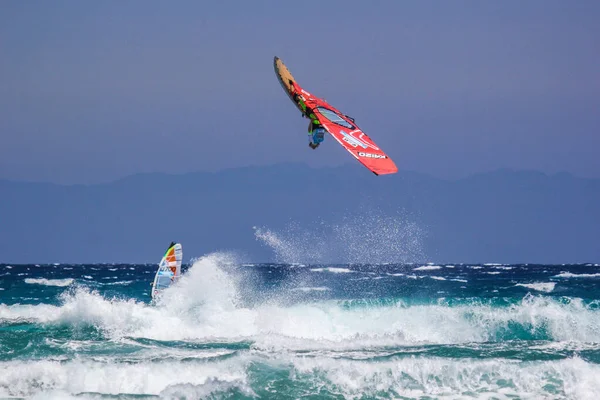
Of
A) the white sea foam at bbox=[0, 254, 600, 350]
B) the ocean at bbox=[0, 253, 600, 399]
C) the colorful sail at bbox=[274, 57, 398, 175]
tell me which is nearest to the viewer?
the colorful sail at bbox=[274, 57, 398, 175]

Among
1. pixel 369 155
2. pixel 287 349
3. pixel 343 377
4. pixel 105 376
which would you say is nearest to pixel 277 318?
pixel 287 349

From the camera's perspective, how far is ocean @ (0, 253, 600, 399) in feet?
43.0

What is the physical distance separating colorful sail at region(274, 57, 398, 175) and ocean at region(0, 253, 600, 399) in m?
3.83

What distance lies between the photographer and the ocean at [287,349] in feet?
43.0

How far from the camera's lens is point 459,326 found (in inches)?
901

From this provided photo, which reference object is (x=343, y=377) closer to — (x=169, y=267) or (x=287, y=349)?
(x=287, y=349)

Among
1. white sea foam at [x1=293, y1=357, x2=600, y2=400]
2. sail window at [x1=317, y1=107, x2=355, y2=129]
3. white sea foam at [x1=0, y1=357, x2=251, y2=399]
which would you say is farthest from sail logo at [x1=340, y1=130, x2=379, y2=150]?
white sea foam at [x1=0, y1=357, x2=251, y2=399]

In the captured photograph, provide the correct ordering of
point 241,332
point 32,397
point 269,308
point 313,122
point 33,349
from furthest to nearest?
1. point 269,308
2. point 241,332
3. point 33,349
4. point 313,122
5. point 32,397

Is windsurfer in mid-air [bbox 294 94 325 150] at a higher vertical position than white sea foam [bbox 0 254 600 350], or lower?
higher

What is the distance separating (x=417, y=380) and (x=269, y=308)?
11535mm

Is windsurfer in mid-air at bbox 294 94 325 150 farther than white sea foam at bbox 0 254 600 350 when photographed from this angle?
No

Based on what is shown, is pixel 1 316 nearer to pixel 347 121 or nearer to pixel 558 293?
pixel 347 121

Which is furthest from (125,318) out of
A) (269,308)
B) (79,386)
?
(79,386)

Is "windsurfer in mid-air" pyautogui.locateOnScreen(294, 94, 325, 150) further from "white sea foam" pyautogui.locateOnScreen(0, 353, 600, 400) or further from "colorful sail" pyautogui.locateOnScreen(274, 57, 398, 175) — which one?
"white sea foam" pyautogui.locateOnScreen(0, 353, 600, 400)
